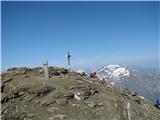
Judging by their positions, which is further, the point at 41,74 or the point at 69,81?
the point at 41,74

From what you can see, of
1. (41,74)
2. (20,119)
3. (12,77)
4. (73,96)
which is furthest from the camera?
(41,74)

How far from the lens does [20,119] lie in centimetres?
1933

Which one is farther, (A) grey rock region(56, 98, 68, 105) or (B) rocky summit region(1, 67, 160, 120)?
(A) grey rock region(56, 98, 68, 105)

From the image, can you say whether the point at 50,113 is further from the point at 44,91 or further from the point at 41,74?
the point at 41,74

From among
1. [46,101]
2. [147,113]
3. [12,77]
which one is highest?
[12,77]

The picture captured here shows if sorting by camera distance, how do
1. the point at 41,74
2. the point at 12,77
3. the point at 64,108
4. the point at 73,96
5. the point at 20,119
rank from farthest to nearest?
the point at 41,74
the point at 12,77
the point at 73,96
the point at 64,108
the point at 20,119

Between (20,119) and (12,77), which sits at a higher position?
(12,77)

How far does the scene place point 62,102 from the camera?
21.5m

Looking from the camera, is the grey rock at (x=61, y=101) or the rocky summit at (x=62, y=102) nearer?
the rocky summit at (x=62, y=102)

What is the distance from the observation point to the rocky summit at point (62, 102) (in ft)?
65.9

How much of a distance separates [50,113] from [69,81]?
19.3 feet

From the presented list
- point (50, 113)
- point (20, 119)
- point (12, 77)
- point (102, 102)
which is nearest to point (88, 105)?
point (102, 102)

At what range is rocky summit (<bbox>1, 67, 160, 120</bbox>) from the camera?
20078mm

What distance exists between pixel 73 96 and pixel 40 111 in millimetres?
3425
